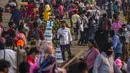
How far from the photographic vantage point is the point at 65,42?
18.7 m

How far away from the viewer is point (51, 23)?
71.5 feet

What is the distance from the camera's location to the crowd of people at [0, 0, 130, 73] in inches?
381

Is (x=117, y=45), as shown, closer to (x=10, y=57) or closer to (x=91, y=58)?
(x=91, y=58)

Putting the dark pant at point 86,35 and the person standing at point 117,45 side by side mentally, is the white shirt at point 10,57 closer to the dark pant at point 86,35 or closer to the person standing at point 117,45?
the person standing at point 117,45

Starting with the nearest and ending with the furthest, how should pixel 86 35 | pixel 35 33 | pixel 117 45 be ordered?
pixel 117 45 → pixel 35 33 → pixel 86 35

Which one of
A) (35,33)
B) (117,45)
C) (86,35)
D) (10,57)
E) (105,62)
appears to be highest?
(10,57)

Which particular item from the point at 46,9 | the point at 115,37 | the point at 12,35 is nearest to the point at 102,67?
the point at 12,35

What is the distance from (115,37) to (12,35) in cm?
364

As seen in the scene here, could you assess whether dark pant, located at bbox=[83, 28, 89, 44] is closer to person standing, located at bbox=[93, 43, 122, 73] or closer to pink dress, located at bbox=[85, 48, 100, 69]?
pink dress, located at bbox=[85, 48, 100, 69]

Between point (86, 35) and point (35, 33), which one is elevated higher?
point (35, 33)

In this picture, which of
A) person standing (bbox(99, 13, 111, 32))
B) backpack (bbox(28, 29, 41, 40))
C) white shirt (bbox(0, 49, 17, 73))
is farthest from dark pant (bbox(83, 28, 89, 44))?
white shirt (bbox(0, 49, 17, 73))

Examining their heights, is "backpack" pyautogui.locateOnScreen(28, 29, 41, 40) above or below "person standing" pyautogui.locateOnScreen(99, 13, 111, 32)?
above

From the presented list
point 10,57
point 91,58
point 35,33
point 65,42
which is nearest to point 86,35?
point 65,42

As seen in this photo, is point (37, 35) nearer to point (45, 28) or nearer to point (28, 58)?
point (45, 28)
